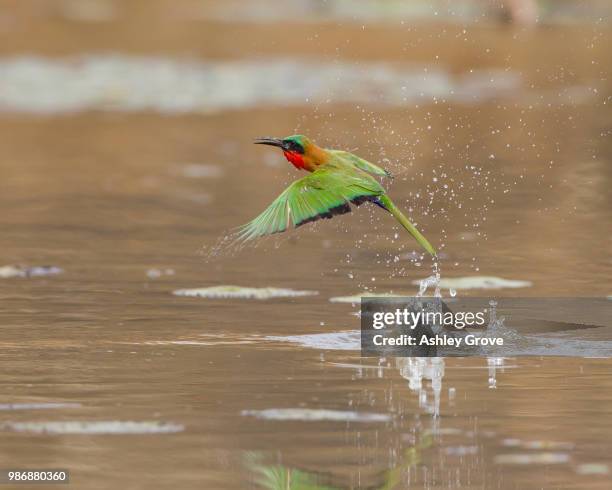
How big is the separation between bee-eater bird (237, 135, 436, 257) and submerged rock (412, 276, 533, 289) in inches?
75.9

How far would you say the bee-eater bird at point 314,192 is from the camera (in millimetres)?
8695

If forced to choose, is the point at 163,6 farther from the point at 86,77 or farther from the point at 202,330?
the point at 202,330

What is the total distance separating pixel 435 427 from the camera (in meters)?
7.39

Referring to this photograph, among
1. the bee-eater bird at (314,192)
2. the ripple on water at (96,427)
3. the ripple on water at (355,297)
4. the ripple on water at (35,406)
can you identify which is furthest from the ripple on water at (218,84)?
the ripple on water at (96,427)

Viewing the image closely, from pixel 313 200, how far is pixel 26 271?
3225mm

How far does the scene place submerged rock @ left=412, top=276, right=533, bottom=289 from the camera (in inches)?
428

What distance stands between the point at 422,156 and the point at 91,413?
1049 cm

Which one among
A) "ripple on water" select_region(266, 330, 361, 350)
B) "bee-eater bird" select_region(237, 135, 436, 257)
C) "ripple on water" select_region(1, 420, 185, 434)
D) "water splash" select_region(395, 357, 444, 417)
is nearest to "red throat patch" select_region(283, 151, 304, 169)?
"bee-eater bird" select_region(237, 135, 436, 257)

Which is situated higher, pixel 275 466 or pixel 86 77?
pixel 86 77

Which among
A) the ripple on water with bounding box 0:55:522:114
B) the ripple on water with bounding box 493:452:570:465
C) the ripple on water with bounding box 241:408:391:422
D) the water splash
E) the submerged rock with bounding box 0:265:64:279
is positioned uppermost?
the ripple on water with bounding box 0:55:522:114

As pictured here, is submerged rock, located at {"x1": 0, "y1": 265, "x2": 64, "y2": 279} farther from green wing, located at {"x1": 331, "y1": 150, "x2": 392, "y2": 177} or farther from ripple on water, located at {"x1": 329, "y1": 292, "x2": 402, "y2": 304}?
green wing, located at {"x1": 331, "y1": 150, "x2": 392, "y2": 177}

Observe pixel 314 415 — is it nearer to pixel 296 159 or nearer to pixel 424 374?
pixel 424 374

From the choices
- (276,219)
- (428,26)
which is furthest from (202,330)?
(428,26)

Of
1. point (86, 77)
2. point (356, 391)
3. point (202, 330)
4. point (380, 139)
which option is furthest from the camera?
point (86, 77)
